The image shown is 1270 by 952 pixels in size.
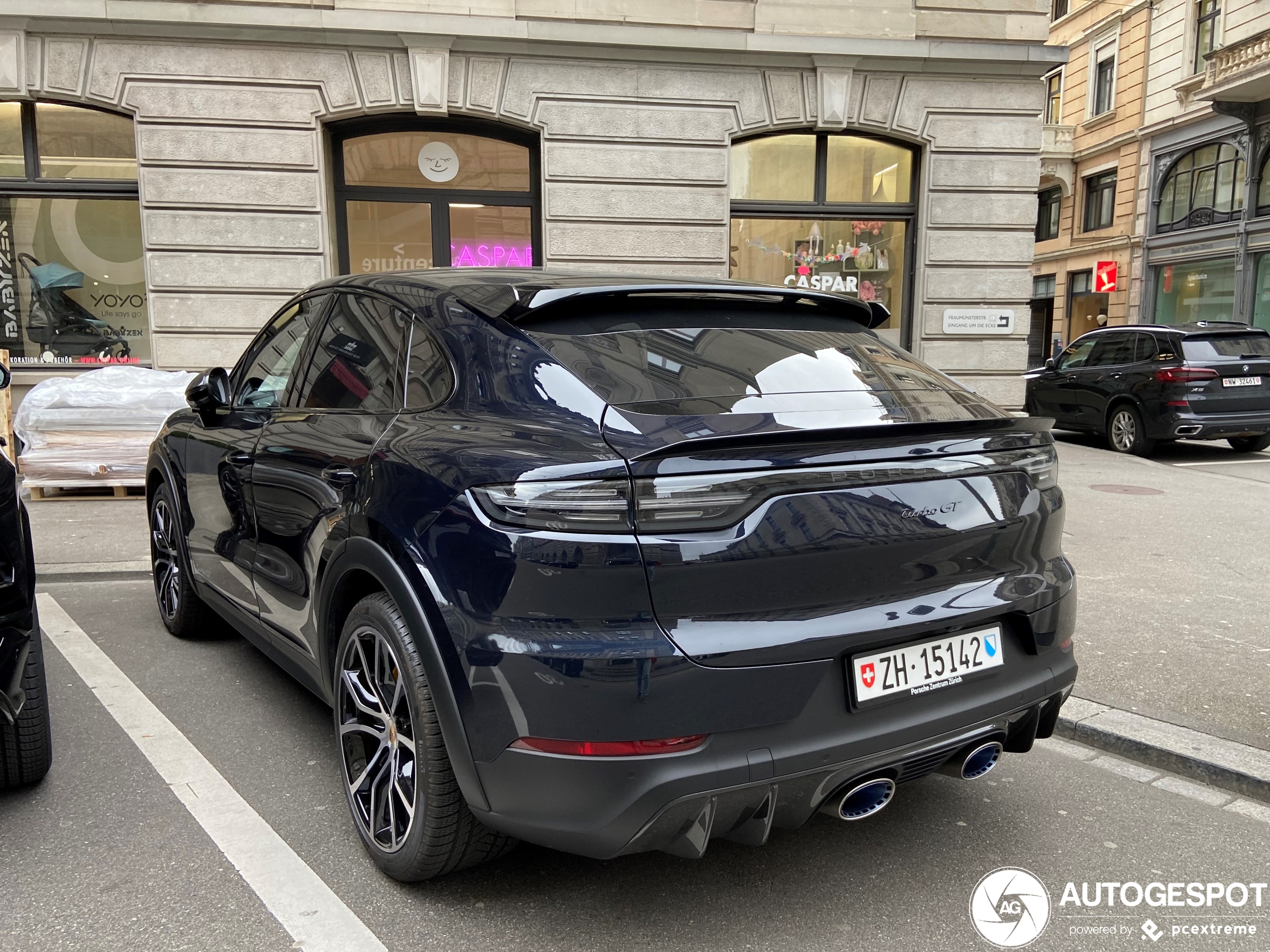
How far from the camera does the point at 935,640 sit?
7.59 ft

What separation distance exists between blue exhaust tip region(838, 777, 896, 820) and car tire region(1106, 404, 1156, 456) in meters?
11.6

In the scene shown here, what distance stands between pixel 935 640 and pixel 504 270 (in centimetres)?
173

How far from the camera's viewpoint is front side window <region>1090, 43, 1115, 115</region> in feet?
99.7

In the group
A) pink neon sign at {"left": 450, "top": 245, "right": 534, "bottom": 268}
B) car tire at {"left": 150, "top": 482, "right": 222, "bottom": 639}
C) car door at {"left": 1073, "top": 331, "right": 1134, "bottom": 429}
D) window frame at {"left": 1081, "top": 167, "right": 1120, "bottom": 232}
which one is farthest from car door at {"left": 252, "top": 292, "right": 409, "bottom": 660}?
window frame at {"left": 1081, "top": 167, "right": 1120, "bottom": 232}

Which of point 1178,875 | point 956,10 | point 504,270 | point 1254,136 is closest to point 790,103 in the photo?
point 956,10

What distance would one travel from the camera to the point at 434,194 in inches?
467

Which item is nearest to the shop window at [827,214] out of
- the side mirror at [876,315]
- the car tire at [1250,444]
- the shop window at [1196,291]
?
the car tire at [1250,444]

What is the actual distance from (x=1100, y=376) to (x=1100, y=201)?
22124 mm

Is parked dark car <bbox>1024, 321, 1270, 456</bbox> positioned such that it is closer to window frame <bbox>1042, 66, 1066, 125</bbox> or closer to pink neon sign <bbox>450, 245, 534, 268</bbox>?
pink neon sign <bbox>450, 245, 534, 268</bbox>

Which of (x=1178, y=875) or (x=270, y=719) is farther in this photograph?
(x=270, y=719)

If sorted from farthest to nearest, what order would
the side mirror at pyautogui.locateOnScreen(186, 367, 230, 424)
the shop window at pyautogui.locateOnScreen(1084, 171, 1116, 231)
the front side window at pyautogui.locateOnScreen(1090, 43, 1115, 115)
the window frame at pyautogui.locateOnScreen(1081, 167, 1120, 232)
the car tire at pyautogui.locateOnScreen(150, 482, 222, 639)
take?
the shop window at pyautogui.locateOnScreen(1084, 171, 1116, 231) < the window frame at pyautogui.locateOnScreen(1081, 167, 1120, 232) < the front side window at pyautogui.locateOnScreen(1090, 43, 1115, 115) < the car tire at pyautogui.locateOnScreen(150, 482, 222, 639) < the side mirror at pyautogui.locateOnScreen(186, 367, 230, 424)

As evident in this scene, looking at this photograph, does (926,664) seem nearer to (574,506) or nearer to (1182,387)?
(574,506)

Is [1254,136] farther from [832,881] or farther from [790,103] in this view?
[832,881]

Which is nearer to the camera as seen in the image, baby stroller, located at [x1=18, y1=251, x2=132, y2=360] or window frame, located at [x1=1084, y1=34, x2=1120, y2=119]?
baby stroller, located at [x1=18, y1=251, x2=132, y2=360]
